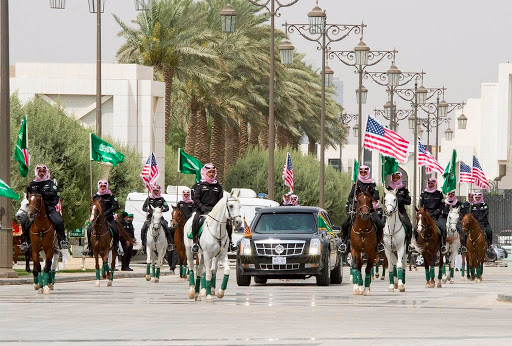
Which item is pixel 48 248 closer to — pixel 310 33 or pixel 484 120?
pixel 310 33

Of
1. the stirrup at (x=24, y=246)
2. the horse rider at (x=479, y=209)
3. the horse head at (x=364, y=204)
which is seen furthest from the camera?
the horse rider at (x=479, y=209)

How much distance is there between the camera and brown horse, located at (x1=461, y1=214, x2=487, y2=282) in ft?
121

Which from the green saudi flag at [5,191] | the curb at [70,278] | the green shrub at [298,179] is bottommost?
the curb at [70,278]

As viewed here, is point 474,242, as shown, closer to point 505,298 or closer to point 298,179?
point 505,298

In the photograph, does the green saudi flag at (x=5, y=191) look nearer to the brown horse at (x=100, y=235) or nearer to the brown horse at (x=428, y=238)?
the brown horse at (x=100, y=235)

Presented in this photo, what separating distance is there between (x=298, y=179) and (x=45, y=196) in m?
52.3

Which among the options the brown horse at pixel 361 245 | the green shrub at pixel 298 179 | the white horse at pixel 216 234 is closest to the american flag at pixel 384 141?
the brown horse at pixel 361 245

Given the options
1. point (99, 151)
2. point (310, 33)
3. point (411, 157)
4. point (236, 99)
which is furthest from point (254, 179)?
point (411, 157)

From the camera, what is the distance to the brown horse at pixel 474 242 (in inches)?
1454

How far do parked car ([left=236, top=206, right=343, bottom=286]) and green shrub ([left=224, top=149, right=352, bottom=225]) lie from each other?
43.0m

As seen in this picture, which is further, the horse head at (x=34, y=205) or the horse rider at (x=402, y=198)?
the horse rider at (x=402, y=198)

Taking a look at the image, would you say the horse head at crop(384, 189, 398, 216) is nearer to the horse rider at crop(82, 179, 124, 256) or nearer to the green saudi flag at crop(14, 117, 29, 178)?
the horse rider at crop(82, 179, 124, 256)

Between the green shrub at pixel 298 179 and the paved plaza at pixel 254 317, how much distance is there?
1804 inches

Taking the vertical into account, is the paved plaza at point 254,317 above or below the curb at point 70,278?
above
